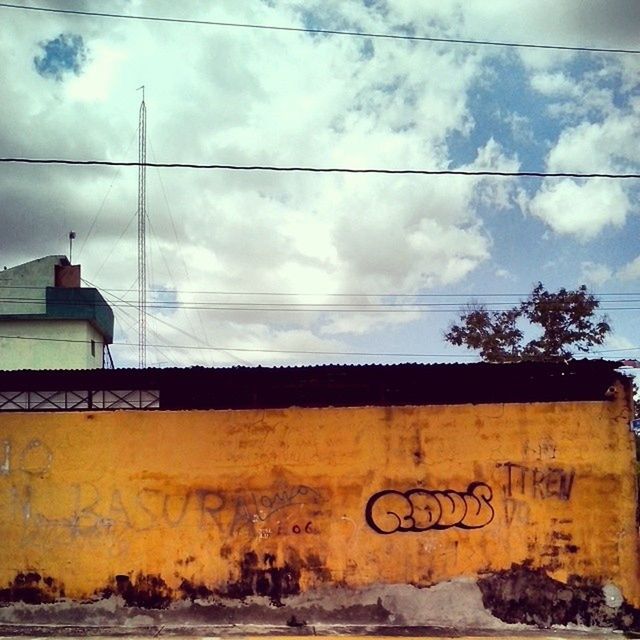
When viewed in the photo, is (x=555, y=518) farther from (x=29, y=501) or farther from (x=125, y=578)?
(x=29, y=501)

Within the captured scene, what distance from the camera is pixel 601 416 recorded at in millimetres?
7789

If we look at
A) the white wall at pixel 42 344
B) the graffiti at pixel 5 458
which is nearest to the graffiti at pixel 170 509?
the graffiti at pixel 5 458

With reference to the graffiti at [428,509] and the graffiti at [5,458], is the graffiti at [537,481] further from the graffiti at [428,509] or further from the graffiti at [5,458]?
the graffiti at [5,458]

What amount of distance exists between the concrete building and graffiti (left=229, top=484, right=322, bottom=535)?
21523mm

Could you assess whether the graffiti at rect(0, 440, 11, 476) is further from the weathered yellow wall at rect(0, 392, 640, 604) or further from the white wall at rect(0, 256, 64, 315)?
the white wall at rect(0, 256, 64, 315)

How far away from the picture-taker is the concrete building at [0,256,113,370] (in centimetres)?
2717

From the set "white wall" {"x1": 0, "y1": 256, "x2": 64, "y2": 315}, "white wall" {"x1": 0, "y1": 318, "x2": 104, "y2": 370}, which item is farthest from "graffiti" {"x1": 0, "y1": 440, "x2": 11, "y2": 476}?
"white wall" {"x1": 0, "y1": 256, "x2": 64, "y2": 315}

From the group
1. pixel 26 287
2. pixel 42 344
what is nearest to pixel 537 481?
pixel 42 344

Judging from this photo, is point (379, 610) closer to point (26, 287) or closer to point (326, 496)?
point (326, 496)

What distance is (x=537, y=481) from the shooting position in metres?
7.77

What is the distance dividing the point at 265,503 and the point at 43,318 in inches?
880

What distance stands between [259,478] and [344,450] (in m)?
1.08

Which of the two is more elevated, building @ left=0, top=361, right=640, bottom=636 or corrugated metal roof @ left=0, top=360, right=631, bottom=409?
corrugated metal roof @ left=0, top=360, right=631, bottom=409

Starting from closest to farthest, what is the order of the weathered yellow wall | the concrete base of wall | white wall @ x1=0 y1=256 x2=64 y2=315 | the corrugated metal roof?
1. the concrete base of wall
2. the weathered yellow wall
3. the corrugated metal roof
4. white wall @ x1=0 y1=256 x2=64 y2=315
